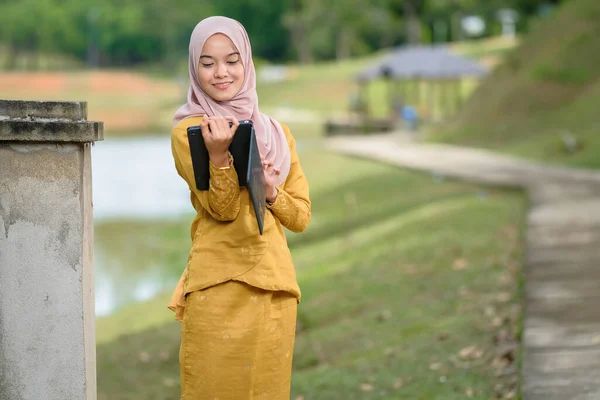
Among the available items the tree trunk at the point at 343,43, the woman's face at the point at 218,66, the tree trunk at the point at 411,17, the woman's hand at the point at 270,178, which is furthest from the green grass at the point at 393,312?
the tree trunk at the point at 343,43

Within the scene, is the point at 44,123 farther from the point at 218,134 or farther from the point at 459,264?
the point at 459,264

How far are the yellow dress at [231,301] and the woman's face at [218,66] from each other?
4.5 inches

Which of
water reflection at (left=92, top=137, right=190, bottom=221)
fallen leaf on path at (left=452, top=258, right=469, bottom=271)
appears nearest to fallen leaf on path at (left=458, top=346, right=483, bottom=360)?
fallen leaf on path at (left=452, top=258, right=469, bottom=271)

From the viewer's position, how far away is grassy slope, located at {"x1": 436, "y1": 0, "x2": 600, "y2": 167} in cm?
1864

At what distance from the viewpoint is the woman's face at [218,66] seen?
2.83 m

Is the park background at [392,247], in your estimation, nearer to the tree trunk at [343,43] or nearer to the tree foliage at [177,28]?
the tree foliage at [177,28]

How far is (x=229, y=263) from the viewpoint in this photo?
2855mm

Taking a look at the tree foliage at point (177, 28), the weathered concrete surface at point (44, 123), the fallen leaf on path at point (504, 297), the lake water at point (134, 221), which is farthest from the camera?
the tree foliage at point (177, 28)

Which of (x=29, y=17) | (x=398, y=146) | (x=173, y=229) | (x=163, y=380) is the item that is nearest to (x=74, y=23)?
(x=29, y=17)

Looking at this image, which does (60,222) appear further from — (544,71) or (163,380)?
(544,71)

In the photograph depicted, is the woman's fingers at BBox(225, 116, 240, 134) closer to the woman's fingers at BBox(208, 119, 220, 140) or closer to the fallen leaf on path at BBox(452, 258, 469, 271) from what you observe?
the woman's fingers at BBox(208, 119, 220, 140)

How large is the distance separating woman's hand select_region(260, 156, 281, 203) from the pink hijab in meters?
0.02

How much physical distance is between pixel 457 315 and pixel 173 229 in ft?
35.6

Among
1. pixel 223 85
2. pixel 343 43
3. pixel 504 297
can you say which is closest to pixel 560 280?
pixel 504 297
